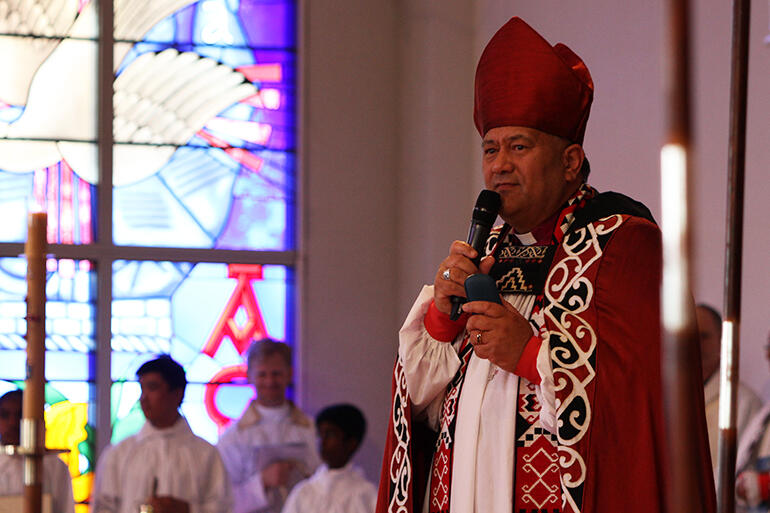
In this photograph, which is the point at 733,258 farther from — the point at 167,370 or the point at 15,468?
the point at 15,468

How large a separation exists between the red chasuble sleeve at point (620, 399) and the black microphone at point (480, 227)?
8.7 inches

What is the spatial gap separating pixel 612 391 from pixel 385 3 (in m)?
6.19

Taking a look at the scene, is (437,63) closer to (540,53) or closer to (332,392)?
(332,392)

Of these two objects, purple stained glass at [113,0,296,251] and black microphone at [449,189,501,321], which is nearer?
black microphone at [449,189,501,321]

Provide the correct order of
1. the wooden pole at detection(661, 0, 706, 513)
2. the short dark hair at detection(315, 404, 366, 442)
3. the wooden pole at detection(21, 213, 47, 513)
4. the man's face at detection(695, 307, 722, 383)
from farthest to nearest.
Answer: the short dark hair at detection(315, 404, 366, 442)
the man's face at detection(695, 307, 722, 383)
the wooden pole at detection(21, 213, 47, 513)
the wooden pole at detection(661, 0, 706, 513)

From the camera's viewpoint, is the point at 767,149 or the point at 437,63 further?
the point at 437,63

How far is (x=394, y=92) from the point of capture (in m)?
7.91

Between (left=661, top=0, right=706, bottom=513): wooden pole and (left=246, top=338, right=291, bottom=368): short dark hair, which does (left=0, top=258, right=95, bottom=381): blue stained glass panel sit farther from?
(left=661, top=0, right=706, bottom=513): wooden pole

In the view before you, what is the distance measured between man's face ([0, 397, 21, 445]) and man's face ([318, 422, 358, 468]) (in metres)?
1.78

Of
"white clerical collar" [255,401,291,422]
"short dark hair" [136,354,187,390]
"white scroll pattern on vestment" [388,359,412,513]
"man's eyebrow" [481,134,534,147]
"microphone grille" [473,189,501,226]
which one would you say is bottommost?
"white clerical collar" [255,401,291,422]

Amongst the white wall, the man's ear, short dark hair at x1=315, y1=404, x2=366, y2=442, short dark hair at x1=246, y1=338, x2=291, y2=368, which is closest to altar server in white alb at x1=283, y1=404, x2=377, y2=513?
short dark hair at x1=315, y1=404, x2=366, y2=442

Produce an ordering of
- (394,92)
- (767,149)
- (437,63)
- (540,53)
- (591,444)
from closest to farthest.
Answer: (591,444) → (540,53) → (767,149) → (437,63) → (394,92)

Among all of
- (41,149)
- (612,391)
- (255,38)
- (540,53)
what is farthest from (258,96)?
(612,391)

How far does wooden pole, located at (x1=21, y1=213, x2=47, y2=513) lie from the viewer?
1.39 metres
